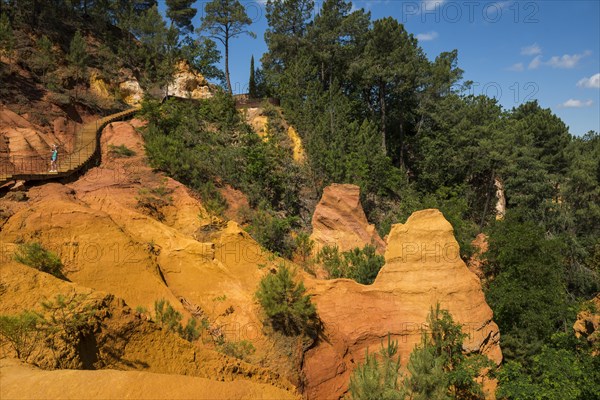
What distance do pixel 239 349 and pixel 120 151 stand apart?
13404 mm

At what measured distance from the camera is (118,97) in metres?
30.0

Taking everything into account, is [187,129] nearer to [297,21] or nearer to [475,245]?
[297,21]

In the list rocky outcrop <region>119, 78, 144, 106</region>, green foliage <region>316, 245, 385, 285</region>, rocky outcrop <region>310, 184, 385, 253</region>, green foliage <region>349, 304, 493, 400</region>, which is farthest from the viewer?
rocky outcrop <region>119, 78, 144, 106</region>

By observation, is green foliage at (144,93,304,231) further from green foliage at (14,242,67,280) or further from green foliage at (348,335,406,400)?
green foliage at (348,335,406,400)

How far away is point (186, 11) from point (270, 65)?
11200mm

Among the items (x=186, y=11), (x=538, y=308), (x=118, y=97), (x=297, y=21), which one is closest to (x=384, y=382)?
(x=538, y=308)

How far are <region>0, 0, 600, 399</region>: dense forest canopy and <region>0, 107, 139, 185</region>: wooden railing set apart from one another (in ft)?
9.79

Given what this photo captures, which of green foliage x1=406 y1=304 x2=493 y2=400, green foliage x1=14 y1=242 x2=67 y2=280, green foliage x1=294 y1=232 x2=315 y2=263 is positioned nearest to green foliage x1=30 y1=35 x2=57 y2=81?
green foliage x1=14 y1=242 x2=67 y2=280

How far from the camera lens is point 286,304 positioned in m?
11.6

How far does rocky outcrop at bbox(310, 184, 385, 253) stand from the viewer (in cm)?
2164

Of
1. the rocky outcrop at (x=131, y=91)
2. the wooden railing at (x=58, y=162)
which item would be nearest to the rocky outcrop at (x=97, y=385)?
the wooden railing at (x=58, y=162)

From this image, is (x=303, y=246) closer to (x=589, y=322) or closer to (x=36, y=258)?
(x=36, y=258)

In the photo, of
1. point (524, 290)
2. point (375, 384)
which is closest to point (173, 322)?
point (375, 384)

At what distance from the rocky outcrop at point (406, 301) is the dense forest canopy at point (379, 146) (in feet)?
18.8
